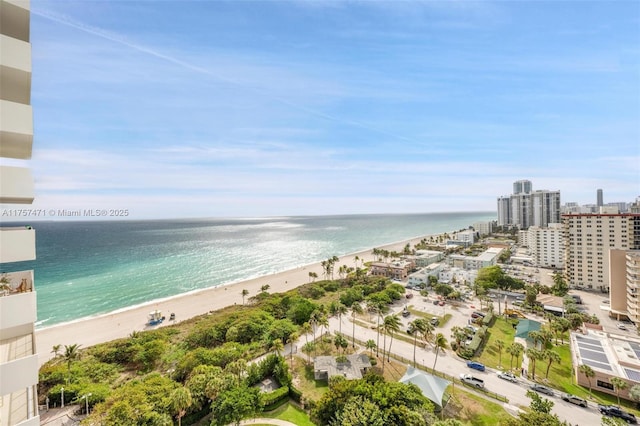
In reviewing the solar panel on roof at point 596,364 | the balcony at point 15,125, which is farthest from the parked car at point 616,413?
A: the balcony at point 15,125

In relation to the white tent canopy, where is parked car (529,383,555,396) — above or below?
below

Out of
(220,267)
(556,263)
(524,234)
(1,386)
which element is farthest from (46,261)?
(524,234)

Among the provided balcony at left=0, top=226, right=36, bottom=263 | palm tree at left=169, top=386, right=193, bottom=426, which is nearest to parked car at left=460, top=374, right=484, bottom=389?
palm tree at left=169, top=386, right=193, bottom=426

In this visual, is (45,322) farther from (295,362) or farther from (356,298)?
(356,298)

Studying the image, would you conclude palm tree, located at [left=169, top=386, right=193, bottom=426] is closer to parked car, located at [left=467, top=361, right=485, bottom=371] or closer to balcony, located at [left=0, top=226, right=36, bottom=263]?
balcony, located at [left=0, top=226, right=36, bottom=263]

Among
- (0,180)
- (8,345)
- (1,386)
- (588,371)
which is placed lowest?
(588,371)
